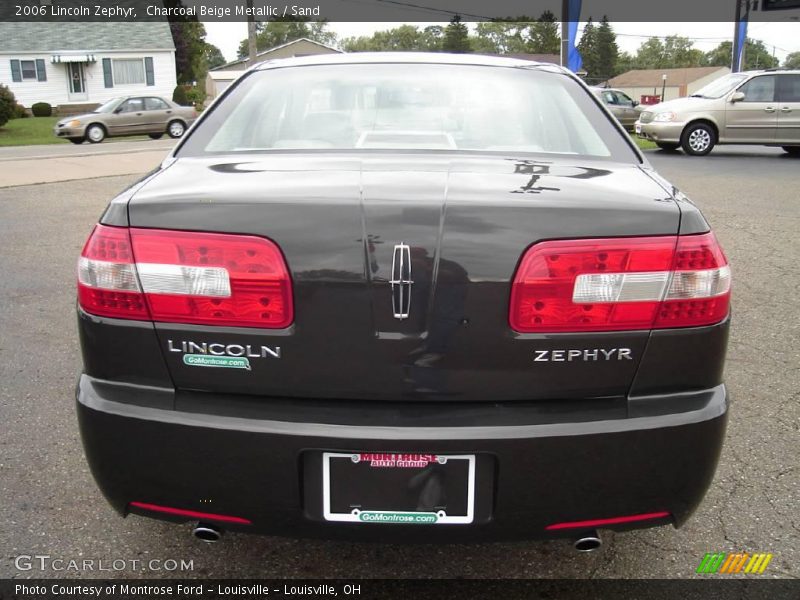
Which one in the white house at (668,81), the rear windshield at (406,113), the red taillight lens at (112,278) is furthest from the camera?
the white house at (668,81)

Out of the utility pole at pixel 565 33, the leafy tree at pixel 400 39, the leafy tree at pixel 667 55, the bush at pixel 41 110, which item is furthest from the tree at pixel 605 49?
the utility pole at pixel 565 33

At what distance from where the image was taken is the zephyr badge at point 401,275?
1652 mm

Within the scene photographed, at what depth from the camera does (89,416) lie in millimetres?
1806

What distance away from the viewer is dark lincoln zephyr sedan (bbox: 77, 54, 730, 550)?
1681 mm

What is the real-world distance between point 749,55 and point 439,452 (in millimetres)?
146492

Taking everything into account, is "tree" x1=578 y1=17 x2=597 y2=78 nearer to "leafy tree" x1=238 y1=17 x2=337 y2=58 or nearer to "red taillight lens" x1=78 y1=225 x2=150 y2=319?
"leafy tree" x1=238 y1=17 x2=337 y2=58

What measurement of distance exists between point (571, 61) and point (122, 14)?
3731 centimetres

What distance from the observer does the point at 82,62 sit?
4041cm

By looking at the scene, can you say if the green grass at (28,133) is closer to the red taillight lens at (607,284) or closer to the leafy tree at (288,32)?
the red taillight lens at (607,284)

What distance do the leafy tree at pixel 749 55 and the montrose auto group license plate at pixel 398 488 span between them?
141 meters

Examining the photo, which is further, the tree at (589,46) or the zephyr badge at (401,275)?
the tree at (589,46)

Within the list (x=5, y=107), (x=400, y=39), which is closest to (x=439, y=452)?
(x=5, y=107)

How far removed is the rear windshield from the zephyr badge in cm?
69

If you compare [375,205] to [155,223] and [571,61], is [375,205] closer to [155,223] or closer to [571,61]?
[155,223]
